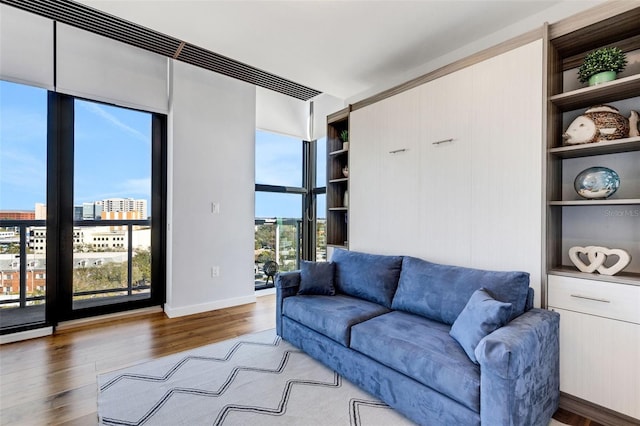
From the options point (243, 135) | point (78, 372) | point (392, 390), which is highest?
point (243, 135)

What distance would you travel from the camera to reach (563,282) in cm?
185

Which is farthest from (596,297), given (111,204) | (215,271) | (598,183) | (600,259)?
(111,204)

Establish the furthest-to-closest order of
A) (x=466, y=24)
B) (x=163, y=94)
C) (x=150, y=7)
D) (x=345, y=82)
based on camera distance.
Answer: (x=163, y=94), (x=345, y=82), (x=466, y=24), (x=150, y=7)

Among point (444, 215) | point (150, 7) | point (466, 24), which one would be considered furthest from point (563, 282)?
point (150, 7)

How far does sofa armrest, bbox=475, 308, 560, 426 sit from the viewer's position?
1.33 metres

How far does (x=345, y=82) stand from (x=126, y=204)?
A: 288 centimetres

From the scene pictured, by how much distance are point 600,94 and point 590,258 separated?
994 mm

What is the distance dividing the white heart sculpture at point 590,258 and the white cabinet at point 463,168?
201mm

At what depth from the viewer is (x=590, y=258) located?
1.82m

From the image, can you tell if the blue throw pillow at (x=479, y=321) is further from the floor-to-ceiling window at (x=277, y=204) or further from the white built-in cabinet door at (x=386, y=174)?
the floor-to-ceiling window at (x=277, y=204)

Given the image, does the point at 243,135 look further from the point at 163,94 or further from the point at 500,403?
the point at 500,403

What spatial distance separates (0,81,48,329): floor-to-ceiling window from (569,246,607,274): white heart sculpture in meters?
4.46

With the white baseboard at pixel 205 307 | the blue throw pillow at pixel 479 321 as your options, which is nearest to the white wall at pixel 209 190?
the white baseboard at pixel 205 307

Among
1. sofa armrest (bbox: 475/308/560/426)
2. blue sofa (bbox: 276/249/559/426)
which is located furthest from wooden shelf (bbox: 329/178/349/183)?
sofa armrest (bbox: 475/308/560/426)
